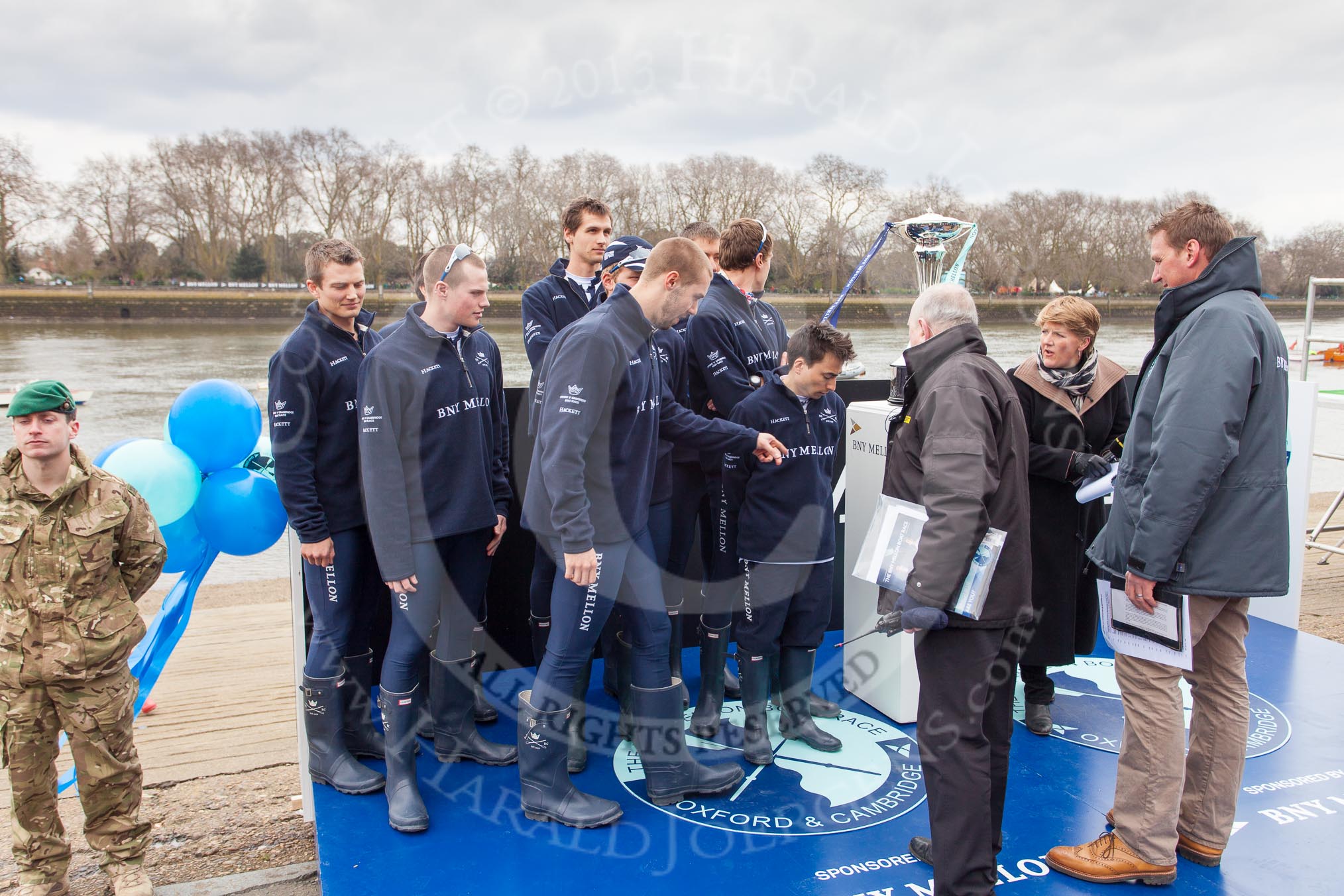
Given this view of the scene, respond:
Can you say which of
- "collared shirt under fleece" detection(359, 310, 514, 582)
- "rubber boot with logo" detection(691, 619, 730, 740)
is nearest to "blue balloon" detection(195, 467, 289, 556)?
"collared shirt under fleece" detection(359, 310, 514, 582)

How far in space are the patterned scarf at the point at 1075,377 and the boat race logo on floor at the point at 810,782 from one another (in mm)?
1429

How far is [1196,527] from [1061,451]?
82cm

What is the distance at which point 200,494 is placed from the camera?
9.30ft

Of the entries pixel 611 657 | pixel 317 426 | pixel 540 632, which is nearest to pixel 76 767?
pixel 317 426

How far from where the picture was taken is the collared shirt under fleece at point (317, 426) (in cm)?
255

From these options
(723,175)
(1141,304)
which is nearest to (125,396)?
(723,175)

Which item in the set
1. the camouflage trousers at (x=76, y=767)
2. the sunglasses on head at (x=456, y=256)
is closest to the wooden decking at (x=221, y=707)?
the camouflage trousers at (x=76, y=767)

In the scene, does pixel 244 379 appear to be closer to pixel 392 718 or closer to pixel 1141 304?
pixel 1141 304

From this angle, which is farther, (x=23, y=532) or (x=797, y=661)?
(x=797, y=661)

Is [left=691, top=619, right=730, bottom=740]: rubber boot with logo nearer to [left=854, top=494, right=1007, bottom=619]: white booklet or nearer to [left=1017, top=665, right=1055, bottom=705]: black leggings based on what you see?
[left=854, top=494, right=1007, bottom=619]: white booklet

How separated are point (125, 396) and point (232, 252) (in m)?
8.80

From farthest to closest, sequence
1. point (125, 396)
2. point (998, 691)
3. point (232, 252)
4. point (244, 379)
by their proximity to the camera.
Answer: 1. point (232, 252)
2. point (244, 379)
3. point (125, 396)
4. point (998, 691)

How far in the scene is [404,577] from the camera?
96.7 inches

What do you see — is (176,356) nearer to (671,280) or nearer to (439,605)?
(439,605)
